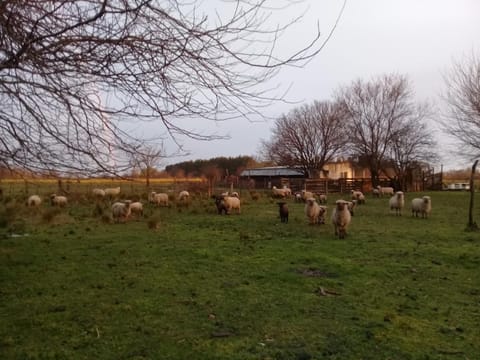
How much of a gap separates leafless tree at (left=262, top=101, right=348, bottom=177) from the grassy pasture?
3773cm

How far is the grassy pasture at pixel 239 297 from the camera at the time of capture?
191 inches

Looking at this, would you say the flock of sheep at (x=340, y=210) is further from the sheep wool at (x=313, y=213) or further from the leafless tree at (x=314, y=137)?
the leafless tree at (x=314, y=137)

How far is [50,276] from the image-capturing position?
26.0ft

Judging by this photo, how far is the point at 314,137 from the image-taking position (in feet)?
167

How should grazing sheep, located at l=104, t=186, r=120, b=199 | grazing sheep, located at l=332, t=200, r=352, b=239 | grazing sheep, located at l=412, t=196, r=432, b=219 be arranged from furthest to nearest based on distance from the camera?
grazing sheep, located at l=104, t=186, r=120, b=199, grazing sheep, located at l=412, t=196, r=432, b=219, grazing sheep, located at l=332, t=200, r=352, b=239

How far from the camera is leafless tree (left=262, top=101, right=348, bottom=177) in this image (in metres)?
49.4

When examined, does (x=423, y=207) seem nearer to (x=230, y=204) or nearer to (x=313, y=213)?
(x=313, y=213)

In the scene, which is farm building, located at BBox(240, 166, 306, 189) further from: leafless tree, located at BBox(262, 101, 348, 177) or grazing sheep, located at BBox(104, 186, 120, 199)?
grazing sheep, located at BBox(104, 186, 120, 199)

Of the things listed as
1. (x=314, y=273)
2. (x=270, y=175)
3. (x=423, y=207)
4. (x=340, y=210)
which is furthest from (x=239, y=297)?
(x=270, y=175)

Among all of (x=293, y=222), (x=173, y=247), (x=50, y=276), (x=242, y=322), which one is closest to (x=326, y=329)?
(x=242, y=322)

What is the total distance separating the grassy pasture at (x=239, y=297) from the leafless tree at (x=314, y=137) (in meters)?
37.7

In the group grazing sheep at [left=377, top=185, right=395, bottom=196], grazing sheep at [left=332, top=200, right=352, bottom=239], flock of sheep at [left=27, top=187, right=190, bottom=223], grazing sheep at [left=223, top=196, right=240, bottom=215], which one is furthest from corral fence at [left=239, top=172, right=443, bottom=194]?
grazing sheep at [left=332, top=200, right=352, bottom=239]

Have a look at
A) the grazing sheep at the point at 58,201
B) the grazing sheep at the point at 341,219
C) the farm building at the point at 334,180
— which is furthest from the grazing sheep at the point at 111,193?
the grazing sheep at the point at 341,219

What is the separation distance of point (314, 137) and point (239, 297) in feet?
149
